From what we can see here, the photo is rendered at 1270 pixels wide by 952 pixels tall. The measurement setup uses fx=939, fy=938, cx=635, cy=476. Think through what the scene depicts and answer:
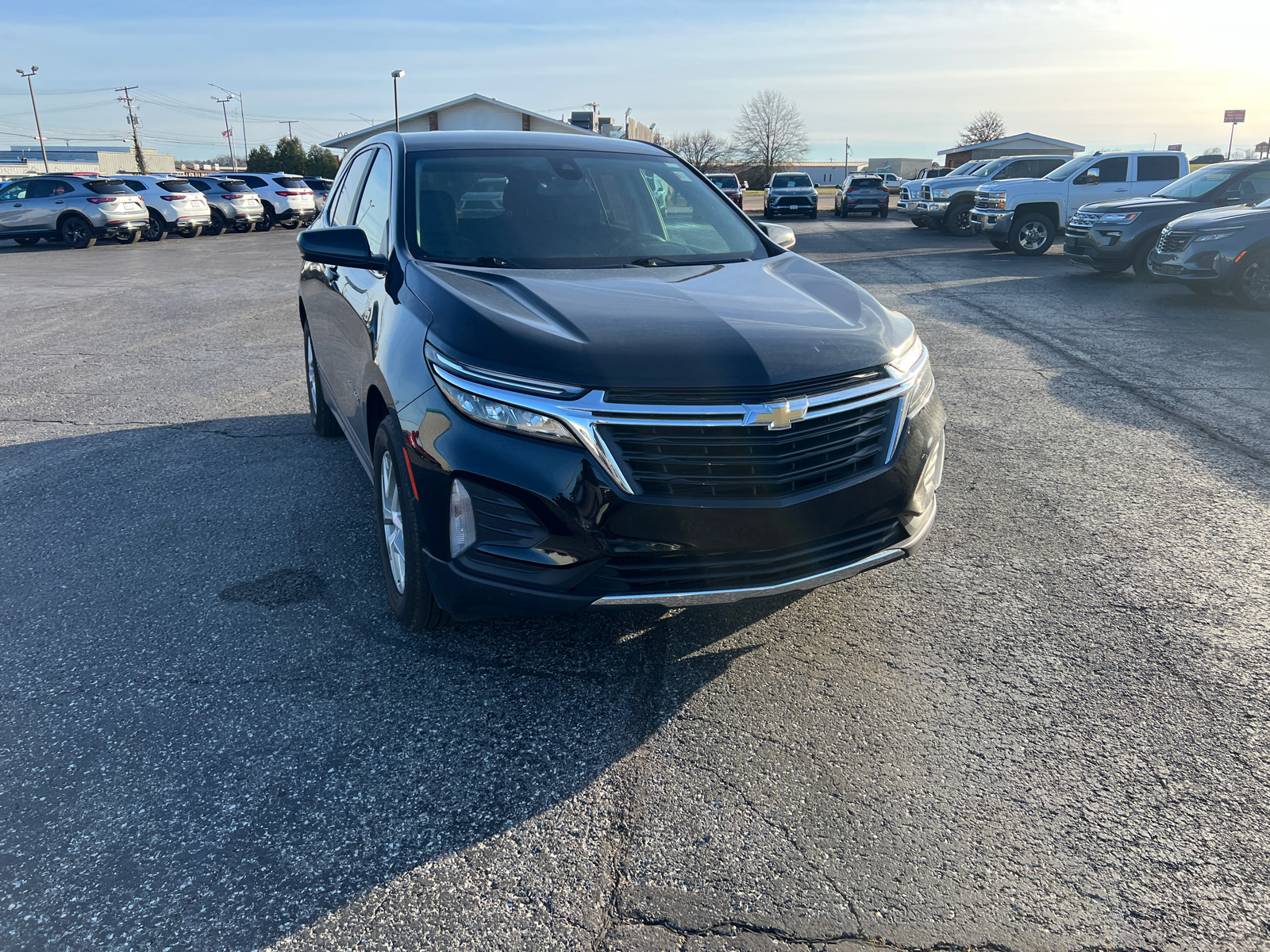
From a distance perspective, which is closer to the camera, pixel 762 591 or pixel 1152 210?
pixel 762 591

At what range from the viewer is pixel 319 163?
6394 centimetres

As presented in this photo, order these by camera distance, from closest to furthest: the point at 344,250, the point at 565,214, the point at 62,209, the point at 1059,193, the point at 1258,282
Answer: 1. the point at 344,250
2. the point at 565,214
3. the point at 1258,282
4. the point at 1059,193
5. the point at 62,209

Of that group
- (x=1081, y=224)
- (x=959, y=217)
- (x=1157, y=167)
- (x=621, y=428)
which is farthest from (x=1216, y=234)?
(x=959, y=217)

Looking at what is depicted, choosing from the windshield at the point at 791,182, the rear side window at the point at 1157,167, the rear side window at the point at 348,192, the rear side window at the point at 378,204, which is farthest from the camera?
the windshield at the point at 791,182

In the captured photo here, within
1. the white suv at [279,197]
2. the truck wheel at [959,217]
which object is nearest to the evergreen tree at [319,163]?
the white suv at [279,197]

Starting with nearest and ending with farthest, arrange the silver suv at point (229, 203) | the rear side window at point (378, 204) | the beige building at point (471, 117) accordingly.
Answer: the rear side window at point (378, 204) → the silver suv at point (229, 203) → the beige building at point (471, 117)

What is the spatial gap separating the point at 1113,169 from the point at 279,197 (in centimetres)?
2513

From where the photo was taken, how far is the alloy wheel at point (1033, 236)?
1892 centimetres

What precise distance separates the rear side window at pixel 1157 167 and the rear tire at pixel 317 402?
1915 centimetres

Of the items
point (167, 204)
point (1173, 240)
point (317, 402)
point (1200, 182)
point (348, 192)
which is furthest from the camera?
point (167, 204)

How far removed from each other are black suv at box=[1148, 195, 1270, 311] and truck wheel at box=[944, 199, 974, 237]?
1215 cm

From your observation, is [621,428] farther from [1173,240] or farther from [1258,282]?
[1173,240]

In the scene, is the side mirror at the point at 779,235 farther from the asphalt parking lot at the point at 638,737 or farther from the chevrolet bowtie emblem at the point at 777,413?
the chevrolet bowtie emblem at the point at 777,413

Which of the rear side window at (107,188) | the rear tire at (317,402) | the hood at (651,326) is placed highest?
the rear side window at (107,188)
